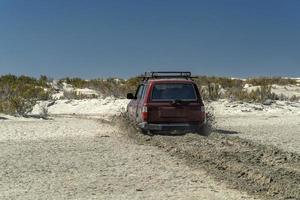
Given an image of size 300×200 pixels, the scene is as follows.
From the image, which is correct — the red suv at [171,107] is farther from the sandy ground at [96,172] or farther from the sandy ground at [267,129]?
the sandy ground at [267,129]

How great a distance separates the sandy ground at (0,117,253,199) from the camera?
975cm

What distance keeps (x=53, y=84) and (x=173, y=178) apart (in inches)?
1685

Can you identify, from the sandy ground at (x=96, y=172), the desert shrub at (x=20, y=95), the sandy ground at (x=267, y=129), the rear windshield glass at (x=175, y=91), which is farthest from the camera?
the desert shrub at (x=20, y=95)

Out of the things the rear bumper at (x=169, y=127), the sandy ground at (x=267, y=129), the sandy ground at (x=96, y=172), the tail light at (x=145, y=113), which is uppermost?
the tail light at (x=145, y=113)

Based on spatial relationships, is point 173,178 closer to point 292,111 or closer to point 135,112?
point 135,112

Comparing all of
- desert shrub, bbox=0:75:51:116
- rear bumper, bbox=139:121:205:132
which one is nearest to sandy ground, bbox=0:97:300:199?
rear bumper, bbox=139:121:205:132

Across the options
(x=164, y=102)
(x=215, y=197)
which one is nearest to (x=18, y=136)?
(x=164, y=102)

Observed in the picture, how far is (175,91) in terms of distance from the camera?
60.5 feet

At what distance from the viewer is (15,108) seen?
27.9 metres

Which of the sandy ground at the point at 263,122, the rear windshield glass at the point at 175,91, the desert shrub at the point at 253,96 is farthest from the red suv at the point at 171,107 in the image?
the desert shrub at the point at 253,96

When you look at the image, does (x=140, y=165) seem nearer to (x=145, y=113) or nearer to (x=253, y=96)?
(x=145, y=113)

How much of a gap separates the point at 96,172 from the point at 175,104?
661cm

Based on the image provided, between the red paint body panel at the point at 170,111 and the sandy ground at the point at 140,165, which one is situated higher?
the red paint body panel at the point at 170,111

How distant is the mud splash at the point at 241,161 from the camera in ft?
32.6
